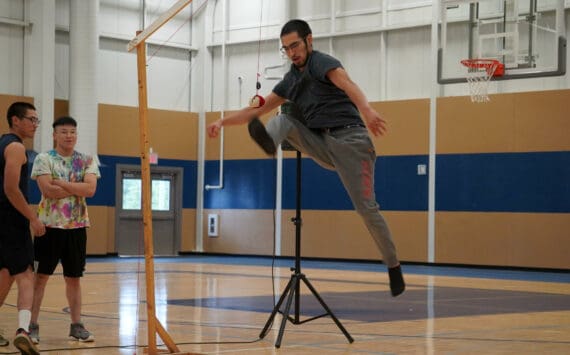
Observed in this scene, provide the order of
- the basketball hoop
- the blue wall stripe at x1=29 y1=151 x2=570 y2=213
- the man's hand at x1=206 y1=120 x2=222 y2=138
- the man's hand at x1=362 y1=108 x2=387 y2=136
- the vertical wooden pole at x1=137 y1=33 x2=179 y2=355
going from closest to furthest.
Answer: the man's hand at x1=362 y1=108 x2=387 y2=136 < the vertical wooden pole at x1=137 y1=33 x2=179 y2=355 < the man's hand at x1=206 y1=120 x2=222 y2=138 < the basketball hoop < the blue wall stripe at x1=29 y1=151 x2=570 y2=213

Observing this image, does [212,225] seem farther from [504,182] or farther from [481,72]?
[481,72]

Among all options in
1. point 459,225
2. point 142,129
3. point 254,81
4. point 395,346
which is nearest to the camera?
point 142,129

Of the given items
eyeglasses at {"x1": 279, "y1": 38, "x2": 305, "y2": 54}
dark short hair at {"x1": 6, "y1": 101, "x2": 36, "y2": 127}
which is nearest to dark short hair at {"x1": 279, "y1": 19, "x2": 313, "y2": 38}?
eyeglasses at {"x1": 279, "y1": 38, "x2": 305, "y2": 54}

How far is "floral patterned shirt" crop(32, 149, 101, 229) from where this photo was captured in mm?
8000

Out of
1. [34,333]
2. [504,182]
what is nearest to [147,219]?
[34,333]

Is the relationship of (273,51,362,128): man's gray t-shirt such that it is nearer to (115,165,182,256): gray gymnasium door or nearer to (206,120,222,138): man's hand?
(206,120,222,138): man's hand

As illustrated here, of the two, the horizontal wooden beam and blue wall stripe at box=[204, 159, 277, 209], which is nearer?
the horizontal wooden beam

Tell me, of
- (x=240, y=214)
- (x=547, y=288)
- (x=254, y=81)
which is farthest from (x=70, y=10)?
(x=547, y=288)

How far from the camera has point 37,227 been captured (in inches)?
295

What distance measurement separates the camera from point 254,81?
86.3 ft

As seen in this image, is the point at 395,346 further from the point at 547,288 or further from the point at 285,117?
the point at 547,288

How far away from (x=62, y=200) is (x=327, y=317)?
3.77m

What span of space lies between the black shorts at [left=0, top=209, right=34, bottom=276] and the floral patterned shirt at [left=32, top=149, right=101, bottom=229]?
0.56m

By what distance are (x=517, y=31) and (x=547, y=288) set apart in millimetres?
5940
